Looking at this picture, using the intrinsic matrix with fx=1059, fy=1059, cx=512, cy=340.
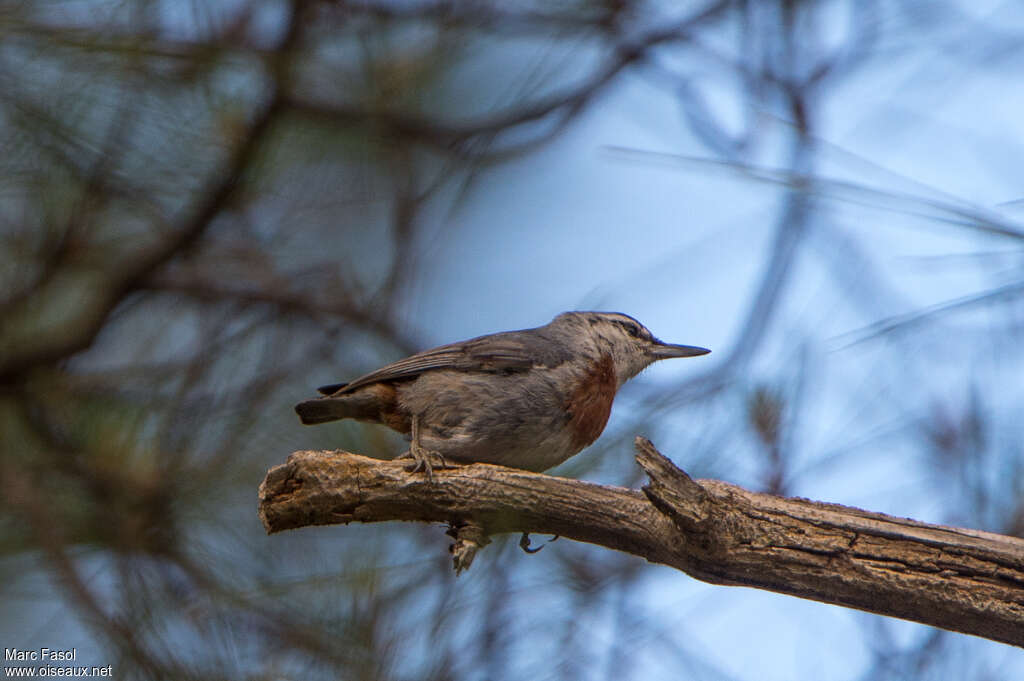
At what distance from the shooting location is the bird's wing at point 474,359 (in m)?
3.89

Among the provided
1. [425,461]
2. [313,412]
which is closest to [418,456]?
[425,461]

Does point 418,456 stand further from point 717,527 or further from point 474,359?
point 717,527

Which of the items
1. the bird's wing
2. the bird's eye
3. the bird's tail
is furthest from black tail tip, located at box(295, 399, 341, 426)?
the bird's eye

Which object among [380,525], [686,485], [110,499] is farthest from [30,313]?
[686,485]

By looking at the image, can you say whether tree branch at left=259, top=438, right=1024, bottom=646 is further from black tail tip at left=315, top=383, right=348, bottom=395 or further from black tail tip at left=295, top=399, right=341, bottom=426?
black tail tip at left=315, top=383, right=348, bottom=395

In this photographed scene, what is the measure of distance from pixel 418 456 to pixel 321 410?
55 cm

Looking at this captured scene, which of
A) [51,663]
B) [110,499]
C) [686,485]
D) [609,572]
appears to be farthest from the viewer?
[609,572]

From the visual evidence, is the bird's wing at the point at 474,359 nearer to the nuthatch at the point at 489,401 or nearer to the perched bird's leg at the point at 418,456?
the nuthatch at the point at 489,401

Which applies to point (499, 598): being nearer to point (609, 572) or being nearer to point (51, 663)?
point (609, 572)

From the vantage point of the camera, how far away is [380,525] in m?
3.64

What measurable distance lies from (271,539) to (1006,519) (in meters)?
2.74

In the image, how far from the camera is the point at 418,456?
3.41m

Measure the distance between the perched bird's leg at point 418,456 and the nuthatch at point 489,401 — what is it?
0.03 feet

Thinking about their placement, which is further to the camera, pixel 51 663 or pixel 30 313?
pixel 30 313
